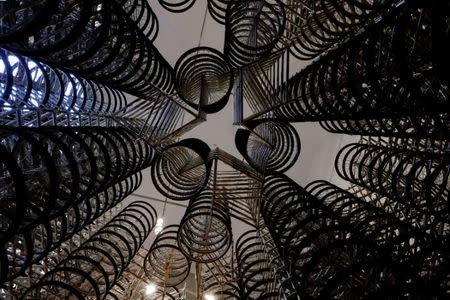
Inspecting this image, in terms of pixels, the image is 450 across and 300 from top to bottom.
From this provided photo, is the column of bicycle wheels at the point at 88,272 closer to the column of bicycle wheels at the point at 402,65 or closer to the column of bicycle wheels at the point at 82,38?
the column of bicycle wheels at the point at 82,38

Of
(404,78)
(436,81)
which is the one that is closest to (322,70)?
(436,81)

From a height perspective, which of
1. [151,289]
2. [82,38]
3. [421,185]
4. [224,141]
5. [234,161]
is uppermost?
[224,141]

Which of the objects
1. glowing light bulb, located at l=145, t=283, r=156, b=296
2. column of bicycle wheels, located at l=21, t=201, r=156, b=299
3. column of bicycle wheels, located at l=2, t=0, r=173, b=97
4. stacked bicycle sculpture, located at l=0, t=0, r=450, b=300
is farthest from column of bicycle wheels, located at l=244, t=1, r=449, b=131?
glowing light bulb, located at l=145, t=283, r=156, b=296

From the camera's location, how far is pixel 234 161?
9578 mm

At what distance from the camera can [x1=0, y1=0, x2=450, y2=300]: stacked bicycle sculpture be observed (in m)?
4.13

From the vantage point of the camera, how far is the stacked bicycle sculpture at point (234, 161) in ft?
13.5

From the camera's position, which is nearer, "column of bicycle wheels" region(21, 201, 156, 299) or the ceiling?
"column of bicycle wheels" region(21, 201, 156, 299)

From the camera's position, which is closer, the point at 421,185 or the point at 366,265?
the point at 366,265

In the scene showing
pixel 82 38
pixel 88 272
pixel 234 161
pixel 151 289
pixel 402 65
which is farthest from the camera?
pixel 234 161

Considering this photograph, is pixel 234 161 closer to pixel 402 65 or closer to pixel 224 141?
pixel 402 65

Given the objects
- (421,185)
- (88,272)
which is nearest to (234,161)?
(88,272)

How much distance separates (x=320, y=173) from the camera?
1914cm

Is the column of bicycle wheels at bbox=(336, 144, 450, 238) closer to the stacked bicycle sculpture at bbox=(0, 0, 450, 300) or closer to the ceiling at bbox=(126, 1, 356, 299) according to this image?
the stacked bicycle sculpture at bbox=(0, 0, 450, 300)

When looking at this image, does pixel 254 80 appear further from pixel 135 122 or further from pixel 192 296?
pixel 192 296
